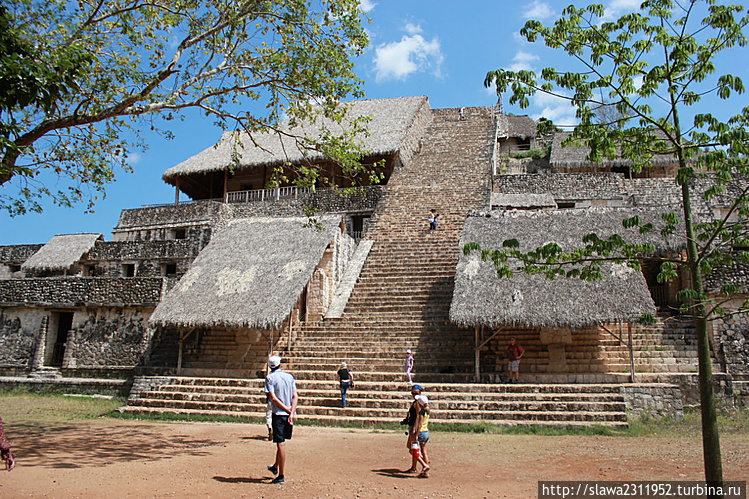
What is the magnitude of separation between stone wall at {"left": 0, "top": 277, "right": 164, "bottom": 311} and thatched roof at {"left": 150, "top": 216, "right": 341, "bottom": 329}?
6.44 feet

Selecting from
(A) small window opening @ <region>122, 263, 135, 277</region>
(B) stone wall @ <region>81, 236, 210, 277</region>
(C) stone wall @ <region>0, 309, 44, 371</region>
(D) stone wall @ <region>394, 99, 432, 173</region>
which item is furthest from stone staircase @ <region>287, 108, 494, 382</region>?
(C) stone wall @ <region>0, 309, 44, 371</region>

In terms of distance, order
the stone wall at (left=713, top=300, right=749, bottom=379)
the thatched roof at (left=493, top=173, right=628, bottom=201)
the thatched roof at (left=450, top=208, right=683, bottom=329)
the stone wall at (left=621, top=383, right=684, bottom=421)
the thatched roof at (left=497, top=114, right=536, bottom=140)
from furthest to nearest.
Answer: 1. the thatched roof at (left=497, top=114, right=536, bottom=140)
2. the thatched roof at (left=493, top=173, right=628, bottom=201)
3. the stone wall at (left=713, top=300, right=749, bottom=379)
4. the thatched roof at (left=450, top=208, right=683, bottom=329)
5. the stone wall at (left=621, top=383, right=684, bottom=421)

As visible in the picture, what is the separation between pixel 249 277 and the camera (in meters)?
14.6

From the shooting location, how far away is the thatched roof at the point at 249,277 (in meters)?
13.4

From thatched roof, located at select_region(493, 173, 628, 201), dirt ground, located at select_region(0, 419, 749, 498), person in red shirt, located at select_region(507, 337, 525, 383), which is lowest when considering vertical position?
dirt ground, located at select_region(0, 419, 749, 498)

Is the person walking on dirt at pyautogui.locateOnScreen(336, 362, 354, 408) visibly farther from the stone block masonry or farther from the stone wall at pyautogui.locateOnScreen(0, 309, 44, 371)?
the stone wall at pyautogui.locateOnScreen(0, 309, 44, 371)

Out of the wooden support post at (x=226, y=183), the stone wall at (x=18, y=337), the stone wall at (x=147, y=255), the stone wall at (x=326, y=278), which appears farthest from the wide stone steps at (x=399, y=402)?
the wooden support post at (x=226, y=183)

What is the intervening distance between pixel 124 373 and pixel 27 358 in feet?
13.7

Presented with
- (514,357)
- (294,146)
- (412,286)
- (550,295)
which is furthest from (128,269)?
(550,295)

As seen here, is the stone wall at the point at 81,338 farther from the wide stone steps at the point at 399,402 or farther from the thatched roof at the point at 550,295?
Result: the thatched roof at the point at 550,295

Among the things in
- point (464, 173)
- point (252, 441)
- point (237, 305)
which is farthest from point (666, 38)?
point (464, 173)

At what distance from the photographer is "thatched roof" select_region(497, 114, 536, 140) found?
36125mm

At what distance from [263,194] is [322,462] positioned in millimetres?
16839

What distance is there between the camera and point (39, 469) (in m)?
6.08
